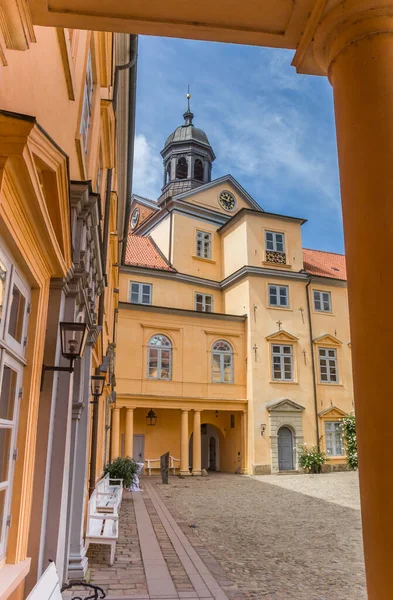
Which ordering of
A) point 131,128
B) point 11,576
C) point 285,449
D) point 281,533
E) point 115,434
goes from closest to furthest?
1. point 11,576
2. point 281,533
3. point 131,128
4. point 115,434
5. point 285,449

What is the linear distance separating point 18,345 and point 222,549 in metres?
6.67

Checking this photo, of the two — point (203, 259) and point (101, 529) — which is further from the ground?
point (203, 259)

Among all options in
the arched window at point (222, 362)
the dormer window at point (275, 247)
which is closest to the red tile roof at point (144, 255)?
the arched window at point (222, 362)

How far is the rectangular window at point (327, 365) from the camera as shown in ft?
90.3

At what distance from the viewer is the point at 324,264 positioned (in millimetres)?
Result: 33062

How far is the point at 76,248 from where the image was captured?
5.40 metres

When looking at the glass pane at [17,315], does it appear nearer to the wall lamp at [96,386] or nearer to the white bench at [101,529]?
the white bench at [101,529]

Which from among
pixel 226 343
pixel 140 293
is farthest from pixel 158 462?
pixel 140 293

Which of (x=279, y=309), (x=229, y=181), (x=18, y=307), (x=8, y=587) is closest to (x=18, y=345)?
(x=18, y=307)

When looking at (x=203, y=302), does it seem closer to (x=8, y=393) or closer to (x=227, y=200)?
(x=227, y=200)

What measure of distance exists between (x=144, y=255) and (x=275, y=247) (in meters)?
7.45

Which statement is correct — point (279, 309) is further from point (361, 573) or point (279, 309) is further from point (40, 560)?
point (40, 560)

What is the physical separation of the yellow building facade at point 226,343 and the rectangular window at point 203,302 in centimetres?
8

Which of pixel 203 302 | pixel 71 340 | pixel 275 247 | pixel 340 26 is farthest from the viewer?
pixel 203 302
